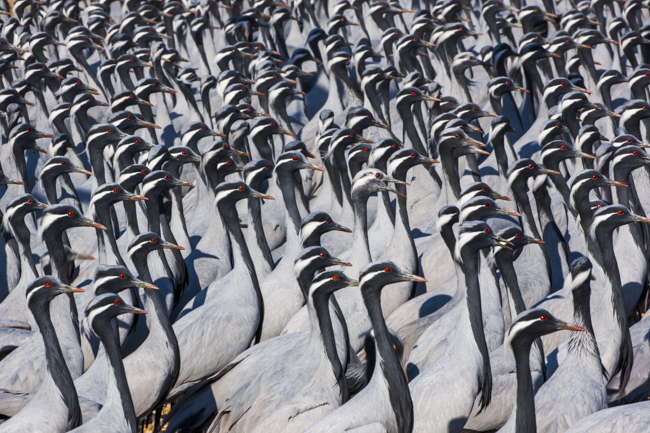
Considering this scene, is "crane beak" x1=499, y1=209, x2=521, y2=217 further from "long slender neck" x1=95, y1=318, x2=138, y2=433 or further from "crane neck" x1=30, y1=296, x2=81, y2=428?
"crane neck" x1=30, y1=296, x2=81, y2=428

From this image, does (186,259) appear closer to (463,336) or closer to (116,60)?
(463,336)

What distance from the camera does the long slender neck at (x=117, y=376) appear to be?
7.49 m

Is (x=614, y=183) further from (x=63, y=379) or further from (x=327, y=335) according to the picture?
(x=63, y=379)

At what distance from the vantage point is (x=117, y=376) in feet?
25.0

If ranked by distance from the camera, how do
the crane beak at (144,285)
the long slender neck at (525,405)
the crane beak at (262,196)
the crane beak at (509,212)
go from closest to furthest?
the long slender neck at (525,405) < the crane beak at (144,285) < the crane beak at (509,212) < the crane beak at (262,196)

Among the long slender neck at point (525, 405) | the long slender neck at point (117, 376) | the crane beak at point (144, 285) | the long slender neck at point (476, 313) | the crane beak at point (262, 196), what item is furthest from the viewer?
the crane beak at point (262, 196)

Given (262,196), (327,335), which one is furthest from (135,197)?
(327,335)

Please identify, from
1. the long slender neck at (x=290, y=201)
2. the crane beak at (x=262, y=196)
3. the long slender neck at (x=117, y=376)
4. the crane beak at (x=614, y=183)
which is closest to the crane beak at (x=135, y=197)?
the crane beak at (x=262, y=196)

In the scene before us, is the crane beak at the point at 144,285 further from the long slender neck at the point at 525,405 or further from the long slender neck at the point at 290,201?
the long slender neck at the point at 525,405

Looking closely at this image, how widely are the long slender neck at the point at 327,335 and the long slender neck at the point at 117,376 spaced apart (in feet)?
5.77

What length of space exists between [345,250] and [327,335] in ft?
12.4

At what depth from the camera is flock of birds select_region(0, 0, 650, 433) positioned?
7352mm

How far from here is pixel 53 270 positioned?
32.8 ft

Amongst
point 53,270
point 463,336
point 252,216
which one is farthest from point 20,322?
point 463,336
